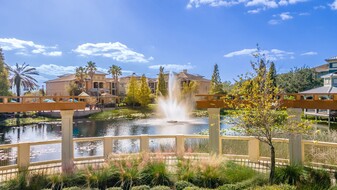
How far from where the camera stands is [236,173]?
22.6 feet

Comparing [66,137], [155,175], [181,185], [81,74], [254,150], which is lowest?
[181,185]

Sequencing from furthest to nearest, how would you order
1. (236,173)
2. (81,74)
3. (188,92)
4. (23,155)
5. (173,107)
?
(81,74) → (188,92) → (173,107) → (23,155) → (236,173)

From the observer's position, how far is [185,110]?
39.6 meters

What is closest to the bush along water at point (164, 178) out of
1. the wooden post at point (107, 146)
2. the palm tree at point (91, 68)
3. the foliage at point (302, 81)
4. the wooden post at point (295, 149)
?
the wooden post at point (295, 149)

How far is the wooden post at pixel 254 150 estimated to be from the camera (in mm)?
9375

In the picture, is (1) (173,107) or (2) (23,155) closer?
(2) (23,155)

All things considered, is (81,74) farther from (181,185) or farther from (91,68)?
(181,185)

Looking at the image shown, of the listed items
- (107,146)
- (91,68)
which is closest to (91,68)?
(91,68)

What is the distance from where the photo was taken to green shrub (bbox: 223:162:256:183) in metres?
6.75

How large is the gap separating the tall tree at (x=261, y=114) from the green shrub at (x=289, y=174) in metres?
0.17

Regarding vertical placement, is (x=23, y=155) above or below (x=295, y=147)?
below

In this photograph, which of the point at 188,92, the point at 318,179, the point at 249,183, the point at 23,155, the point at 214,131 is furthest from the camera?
the point at 188,92

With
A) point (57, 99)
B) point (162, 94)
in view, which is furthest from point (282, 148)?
point (162, 94)

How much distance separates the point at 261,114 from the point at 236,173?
1603 mm
